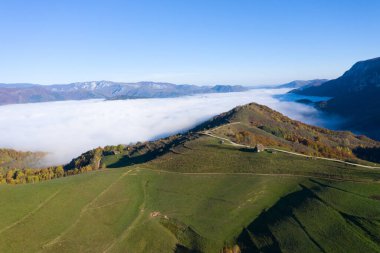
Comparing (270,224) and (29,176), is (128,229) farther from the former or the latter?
(29,176)

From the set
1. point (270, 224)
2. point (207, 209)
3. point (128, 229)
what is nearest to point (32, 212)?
point (128, 229)

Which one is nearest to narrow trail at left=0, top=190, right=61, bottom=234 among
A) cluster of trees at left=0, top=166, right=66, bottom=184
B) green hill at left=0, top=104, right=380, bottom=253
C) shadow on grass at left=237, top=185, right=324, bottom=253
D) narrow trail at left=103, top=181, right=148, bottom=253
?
green hill at left=0, top=104, right=380, bottom=253

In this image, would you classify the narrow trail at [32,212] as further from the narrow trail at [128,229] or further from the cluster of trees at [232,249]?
the cluster of trees at [232,249]

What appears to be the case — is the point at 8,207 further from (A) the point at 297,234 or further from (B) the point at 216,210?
(A) the point at 297,234

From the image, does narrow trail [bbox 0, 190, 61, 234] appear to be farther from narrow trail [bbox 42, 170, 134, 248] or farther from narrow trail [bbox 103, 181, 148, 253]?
narrow trail [bbox 103, 181, 148, 253]

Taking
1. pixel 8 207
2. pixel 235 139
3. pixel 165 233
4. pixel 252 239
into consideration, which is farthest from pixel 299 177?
pixel 8 207
